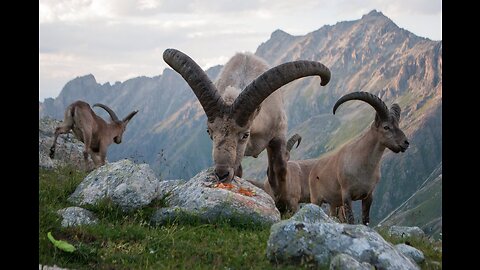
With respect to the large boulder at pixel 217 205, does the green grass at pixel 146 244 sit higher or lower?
lower

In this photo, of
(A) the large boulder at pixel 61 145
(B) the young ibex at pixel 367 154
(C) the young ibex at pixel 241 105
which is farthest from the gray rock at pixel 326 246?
(A) the large boulder at pixel 61 145

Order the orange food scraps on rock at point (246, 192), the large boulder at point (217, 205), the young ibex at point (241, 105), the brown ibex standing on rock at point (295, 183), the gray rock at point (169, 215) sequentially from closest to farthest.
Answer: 1. the gray rock at point (169, 215)
2. the large boulder at point (217, 205)
3. the orange food scraps on rock at point (246, 192)
4. the young ibex at point (241, 105)
5. the brown ibex standing on rock at point (295, 183)

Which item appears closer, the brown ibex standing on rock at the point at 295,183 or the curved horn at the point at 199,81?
the curved horn at the point at 199,81

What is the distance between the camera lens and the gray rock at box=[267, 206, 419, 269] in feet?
20.4

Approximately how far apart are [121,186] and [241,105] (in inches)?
118

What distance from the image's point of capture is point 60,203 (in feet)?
31.8

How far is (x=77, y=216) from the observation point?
8.66 meters

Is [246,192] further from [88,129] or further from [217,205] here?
[88,129]

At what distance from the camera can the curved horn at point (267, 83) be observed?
36.1 feet

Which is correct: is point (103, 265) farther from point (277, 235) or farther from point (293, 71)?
point (293, 71)

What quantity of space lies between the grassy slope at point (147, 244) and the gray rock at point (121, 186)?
216mm

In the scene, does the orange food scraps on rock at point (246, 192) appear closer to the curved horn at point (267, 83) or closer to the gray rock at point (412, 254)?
the curved horn at point (267, 83)

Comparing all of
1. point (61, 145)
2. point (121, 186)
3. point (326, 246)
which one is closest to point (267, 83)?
point (121, 186)
